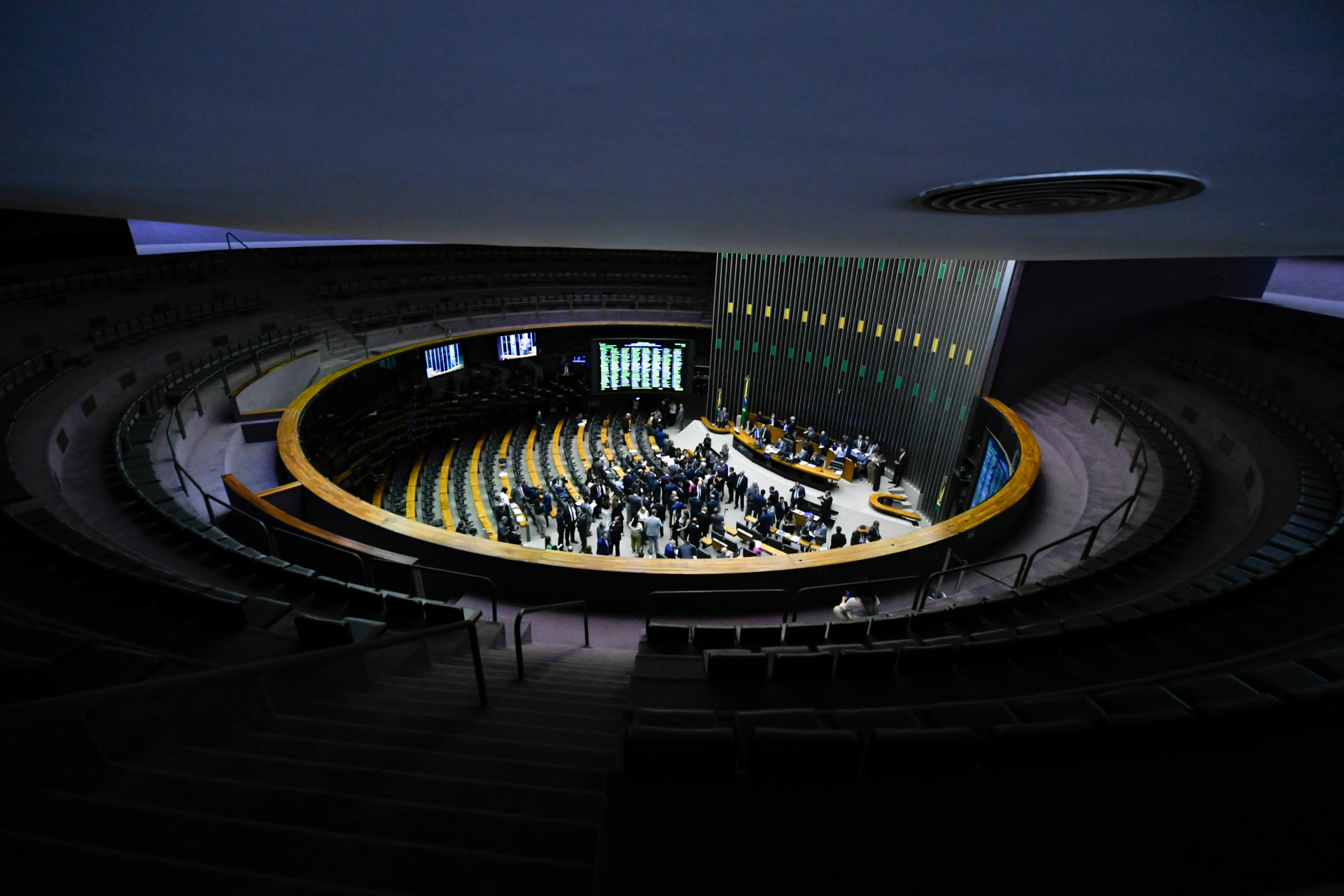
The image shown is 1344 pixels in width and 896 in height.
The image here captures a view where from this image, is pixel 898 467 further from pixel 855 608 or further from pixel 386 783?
pixel 386 783

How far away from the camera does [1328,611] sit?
4.55 metres

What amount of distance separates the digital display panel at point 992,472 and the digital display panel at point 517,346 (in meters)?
11.3

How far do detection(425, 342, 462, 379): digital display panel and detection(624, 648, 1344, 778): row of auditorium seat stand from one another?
1267 centimetres

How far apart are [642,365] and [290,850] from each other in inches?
586

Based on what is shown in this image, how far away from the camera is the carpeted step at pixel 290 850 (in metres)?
1.91

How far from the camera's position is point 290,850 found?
2.01 metres

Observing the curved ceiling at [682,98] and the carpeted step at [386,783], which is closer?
the curved ceiling at [682,98]

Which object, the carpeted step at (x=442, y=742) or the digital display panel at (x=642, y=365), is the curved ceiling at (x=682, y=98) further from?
the digital display panel at (x=642, y=365)

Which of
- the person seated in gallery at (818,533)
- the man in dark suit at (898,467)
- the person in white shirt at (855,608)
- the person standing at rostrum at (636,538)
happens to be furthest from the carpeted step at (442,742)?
the man in dark suit at (898,467)

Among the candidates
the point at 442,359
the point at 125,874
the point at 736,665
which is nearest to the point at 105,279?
the point at 442,359

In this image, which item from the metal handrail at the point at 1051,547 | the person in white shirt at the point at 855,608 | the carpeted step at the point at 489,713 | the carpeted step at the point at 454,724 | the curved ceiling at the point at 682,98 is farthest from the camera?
the metal handrail at the point at 1051,547

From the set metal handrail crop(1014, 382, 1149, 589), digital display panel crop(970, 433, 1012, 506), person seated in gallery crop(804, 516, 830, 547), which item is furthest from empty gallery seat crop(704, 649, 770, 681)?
digital display panel crop(970, 433, 1012, 506)

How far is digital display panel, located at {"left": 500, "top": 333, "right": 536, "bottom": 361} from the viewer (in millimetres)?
15367

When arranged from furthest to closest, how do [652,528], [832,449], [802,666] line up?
[832,449], [652,528], [802,666]
